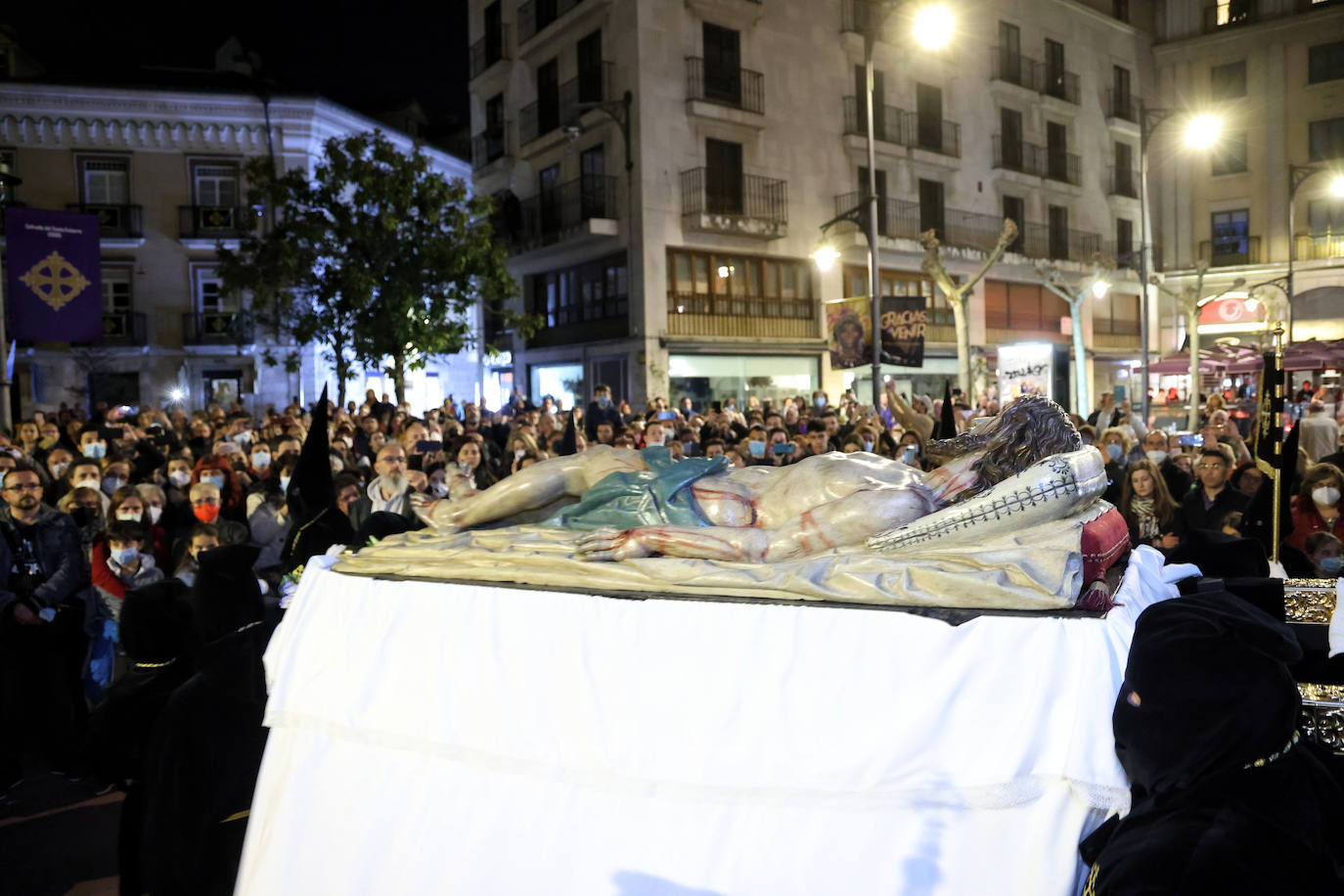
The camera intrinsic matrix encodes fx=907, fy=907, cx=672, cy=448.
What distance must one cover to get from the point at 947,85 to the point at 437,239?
16.0 m

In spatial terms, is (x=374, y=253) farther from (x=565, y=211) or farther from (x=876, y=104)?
(x=876, y=104)

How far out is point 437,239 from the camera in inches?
715

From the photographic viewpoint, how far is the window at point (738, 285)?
68.9 ft

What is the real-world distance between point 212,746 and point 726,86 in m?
20.7

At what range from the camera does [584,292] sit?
22.6m

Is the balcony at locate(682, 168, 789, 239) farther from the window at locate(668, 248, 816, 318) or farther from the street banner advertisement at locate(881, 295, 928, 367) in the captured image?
the street banner advertisement at locate(881, 295, 928, 367)

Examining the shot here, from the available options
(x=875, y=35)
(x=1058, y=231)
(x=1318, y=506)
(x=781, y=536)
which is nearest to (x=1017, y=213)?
(x=1058, y=231)

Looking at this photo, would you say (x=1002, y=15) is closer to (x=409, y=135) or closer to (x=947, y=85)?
(x=947, y=85)

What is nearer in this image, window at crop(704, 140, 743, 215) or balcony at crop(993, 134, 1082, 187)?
window at crop(704, 140, 743, 215)

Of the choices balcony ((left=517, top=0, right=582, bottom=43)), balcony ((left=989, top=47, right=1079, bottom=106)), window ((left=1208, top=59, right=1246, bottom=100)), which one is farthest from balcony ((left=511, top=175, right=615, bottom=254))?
window ((left=1208, top=59, right=1246, bottom=100))

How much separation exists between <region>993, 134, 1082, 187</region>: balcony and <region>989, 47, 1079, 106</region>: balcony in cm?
171

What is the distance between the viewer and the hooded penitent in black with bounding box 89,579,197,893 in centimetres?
329

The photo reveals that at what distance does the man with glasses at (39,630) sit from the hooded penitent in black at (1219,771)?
553 centimetres

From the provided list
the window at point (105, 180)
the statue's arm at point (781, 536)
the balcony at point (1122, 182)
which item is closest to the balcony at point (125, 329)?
the window at point (105, 180)
